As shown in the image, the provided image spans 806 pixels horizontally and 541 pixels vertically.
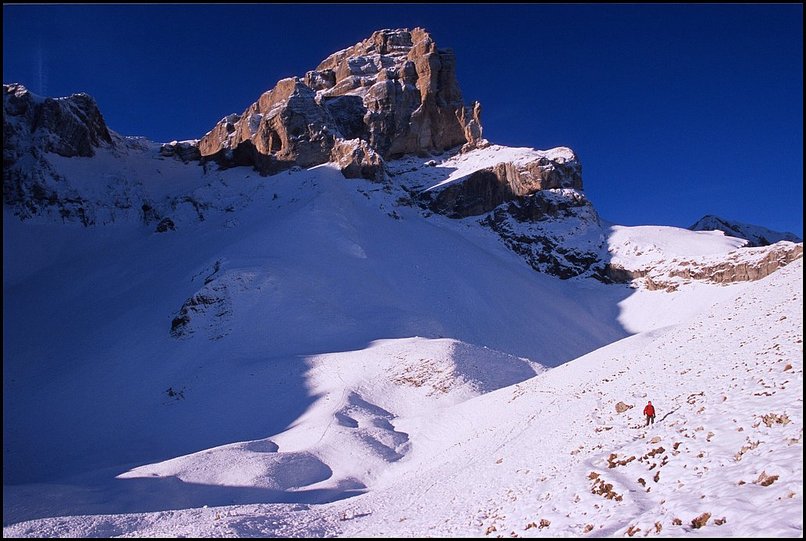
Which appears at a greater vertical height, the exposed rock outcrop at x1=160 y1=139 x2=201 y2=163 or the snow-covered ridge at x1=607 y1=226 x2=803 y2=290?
the exposed rock outcrop at x1=160 y1=139 x2=201 y2=163

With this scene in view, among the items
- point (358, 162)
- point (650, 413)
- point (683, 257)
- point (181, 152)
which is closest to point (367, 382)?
point (650, 413)

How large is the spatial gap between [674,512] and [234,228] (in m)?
69.9

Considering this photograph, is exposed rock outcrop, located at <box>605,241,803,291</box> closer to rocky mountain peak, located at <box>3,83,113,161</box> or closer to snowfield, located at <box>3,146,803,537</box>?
snowfield, located at <box>3,146,803,537</box>

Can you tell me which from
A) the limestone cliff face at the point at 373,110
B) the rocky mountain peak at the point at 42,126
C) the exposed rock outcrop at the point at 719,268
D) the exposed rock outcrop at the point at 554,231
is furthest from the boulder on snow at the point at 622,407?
the rocky mountain peak at the point at 42,126

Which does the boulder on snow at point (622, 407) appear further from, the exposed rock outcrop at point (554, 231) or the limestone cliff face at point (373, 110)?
the limestone cliff face at point (373, 110)

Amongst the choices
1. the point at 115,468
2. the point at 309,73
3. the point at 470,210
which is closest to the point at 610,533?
the point at 115,468

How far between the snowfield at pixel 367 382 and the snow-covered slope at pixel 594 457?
0.29ft

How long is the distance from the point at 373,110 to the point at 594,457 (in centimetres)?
10703

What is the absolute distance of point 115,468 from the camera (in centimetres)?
2398

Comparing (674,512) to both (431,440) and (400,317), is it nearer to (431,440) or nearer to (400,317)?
(431,440)

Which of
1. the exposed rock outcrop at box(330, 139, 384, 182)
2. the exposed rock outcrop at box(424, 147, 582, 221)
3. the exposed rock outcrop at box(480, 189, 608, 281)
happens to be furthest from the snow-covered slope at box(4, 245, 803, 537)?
the exposed rock outcrop at box(424, 147, 582, 221)

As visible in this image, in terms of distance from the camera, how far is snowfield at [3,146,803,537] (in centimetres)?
1137

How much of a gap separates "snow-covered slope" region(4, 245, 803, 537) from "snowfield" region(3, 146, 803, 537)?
9 centimetres

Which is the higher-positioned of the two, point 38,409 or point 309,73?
point 309,73
